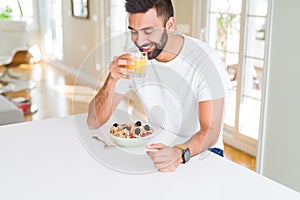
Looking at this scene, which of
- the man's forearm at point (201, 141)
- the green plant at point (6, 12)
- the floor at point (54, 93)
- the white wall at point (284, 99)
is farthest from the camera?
the green plant at point (6, 12)

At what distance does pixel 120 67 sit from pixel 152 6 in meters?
0.26

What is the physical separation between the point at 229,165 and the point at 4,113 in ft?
8.34

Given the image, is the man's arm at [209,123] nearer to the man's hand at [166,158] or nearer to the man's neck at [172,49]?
the man's hand at [166,158]

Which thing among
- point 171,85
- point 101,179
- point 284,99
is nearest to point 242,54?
point 284,99

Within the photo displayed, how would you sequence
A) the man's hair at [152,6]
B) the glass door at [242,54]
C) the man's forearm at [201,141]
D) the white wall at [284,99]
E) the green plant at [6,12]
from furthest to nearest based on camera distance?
the green plant at [6,12], the glass door at [242,54], the white wall at [284,99], the man's hair at [152,6], the man's forearm at [201,141]

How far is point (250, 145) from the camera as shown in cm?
369

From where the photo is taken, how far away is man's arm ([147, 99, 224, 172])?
1.35 metres

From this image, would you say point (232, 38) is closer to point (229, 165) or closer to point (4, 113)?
point (4, 113)

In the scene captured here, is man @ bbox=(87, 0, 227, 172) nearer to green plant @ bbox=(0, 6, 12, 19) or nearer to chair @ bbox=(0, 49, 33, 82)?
green plant @ bbox=(0, 6, 12, 19)

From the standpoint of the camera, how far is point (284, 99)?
273 centimetres

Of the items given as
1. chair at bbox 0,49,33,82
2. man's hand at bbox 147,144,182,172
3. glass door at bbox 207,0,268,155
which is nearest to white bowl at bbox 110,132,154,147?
man's hand at bbox 147,144,182,172

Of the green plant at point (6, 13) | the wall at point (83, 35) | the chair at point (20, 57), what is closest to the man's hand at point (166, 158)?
the wall at point (83, 35)

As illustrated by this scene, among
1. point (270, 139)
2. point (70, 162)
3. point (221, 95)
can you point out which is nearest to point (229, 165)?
point (221, 95)

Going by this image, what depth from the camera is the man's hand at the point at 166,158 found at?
1.34 meters
